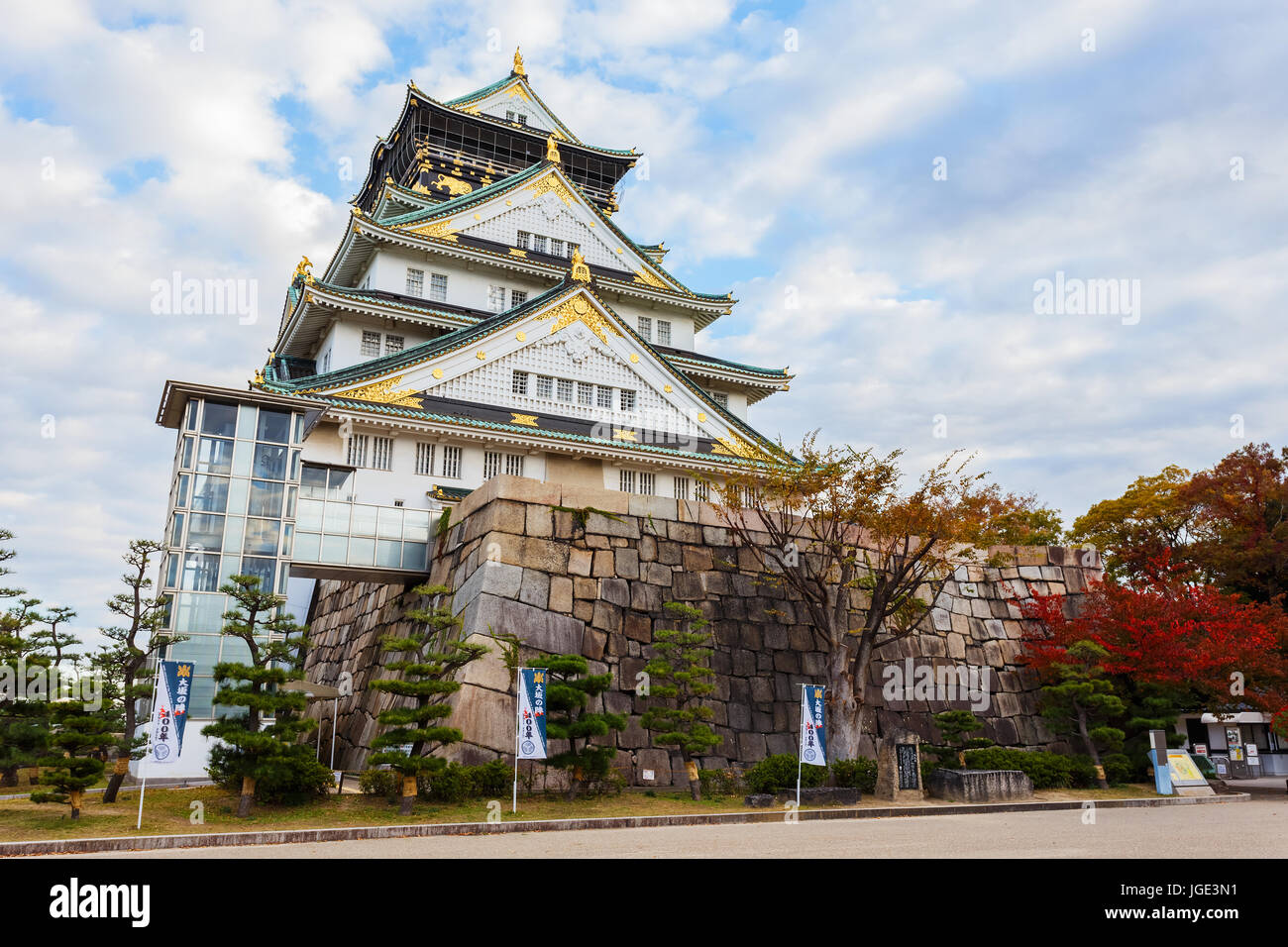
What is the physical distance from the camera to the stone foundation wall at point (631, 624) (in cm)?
1689

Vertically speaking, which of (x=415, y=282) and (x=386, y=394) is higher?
(x=415, y=282)

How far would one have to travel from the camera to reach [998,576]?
24.6 m

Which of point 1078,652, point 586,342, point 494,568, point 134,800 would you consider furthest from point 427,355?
point 1078,652

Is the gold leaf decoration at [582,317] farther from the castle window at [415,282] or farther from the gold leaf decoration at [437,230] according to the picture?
the castle window at [415,282]

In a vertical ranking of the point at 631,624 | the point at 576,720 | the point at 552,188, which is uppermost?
the point at 552,188

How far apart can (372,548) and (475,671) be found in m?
5.31

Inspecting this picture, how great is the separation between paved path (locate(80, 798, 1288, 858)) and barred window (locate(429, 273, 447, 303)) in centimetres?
2076

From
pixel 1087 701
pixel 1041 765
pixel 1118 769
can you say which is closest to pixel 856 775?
pixel 1041 765

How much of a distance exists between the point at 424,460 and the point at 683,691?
1047cm

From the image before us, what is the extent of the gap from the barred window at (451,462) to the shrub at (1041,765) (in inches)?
548

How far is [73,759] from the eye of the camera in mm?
11727

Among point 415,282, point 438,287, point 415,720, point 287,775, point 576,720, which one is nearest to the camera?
point 287,775

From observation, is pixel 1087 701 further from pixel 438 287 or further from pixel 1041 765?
pixel 438 287

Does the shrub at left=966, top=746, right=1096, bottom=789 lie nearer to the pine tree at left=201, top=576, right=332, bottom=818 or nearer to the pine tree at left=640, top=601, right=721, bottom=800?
the pine tree at left=640, top=601, right=721, bottom=800
